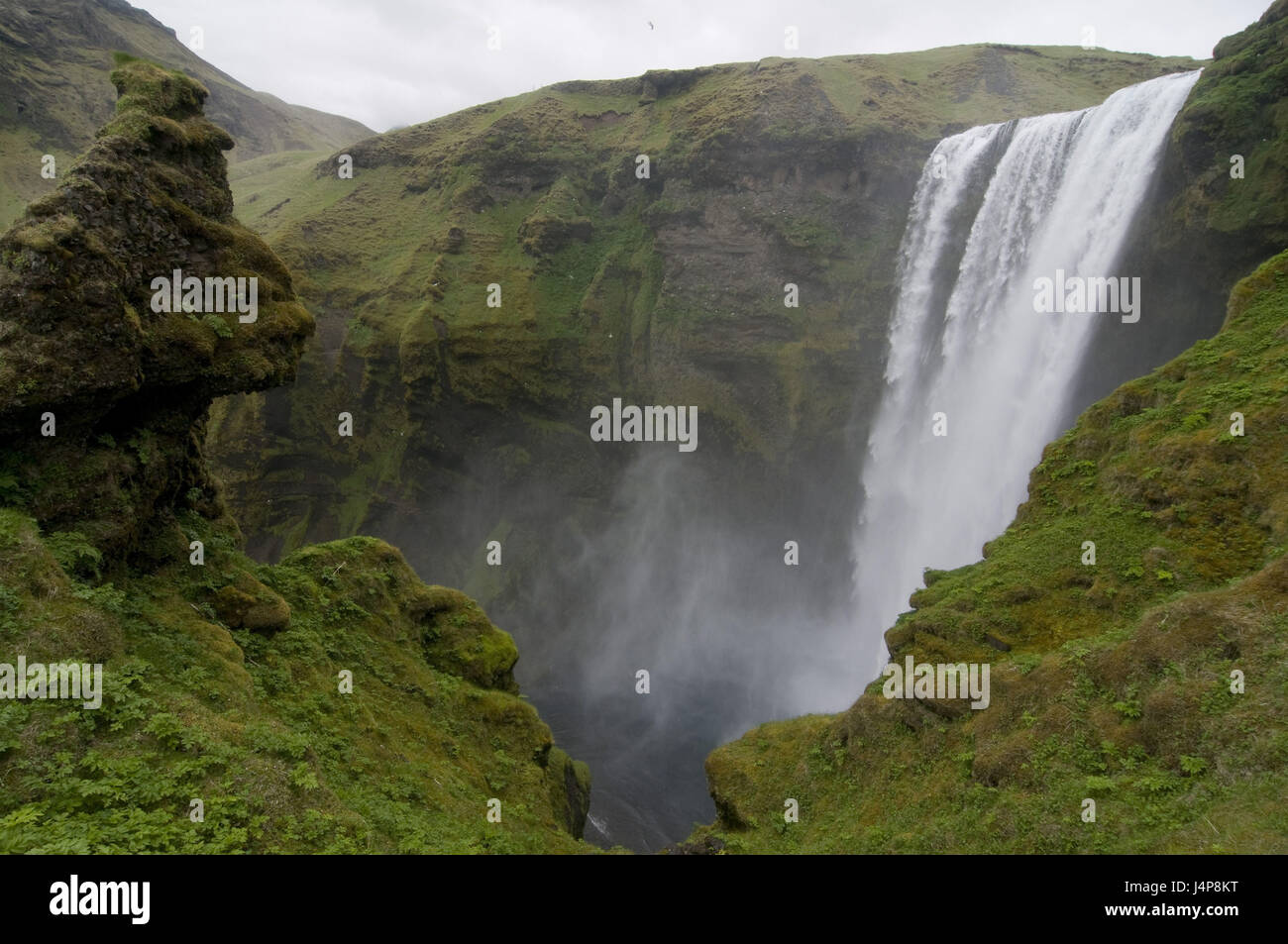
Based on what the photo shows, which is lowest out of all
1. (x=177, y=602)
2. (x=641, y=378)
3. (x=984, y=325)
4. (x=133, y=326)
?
(x=177, y=602)

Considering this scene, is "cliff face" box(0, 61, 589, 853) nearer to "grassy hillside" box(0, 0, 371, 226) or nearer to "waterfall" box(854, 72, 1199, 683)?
"waterfall" box(854, 72, 1199, 683)

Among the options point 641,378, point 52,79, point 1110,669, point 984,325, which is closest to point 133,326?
point 1110,669

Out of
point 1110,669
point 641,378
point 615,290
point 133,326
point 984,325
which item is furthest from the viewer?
point 615,290

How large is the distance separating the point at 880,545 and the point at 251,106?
413 feet

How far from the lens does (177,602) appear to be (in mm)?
11773

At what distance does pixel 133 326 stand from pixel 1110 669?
1634 cm

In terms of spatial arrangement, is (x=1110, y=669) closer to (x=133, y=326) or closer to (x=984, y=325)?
(x=133, y=326)

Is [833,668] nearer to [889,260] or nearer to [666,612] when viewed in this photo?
[666,612]

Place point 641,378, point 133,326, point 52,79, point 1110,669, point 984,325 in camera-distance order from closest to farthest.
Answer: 1. point 1110,669
2. point 133,326
3. point 984,325
4. point 641,378
5. point 52,79

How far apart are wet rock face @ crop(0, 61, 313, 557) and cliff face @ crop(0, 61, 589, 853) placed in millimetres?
37

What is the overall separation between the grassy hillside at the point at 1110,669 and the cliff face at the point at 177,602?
6.38 metres

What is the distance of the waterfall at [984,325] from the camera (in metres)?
27.1

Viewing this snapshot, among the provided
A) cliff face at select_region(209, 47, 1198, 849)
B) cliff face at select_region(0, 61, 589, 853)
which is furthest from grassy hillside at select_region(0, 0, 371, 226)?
cliff face at select_region(0, 61, 589, 853)

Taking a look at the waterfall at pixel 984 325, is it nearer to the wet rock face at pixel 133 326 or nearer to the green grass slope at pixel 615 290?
the green grass slope at pixel 615 290
